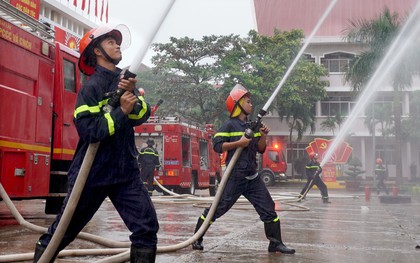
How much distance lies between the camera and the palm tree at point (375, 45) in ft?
68.7

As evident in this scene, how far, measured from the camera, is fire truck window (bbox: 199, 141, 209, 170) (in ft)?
54.5

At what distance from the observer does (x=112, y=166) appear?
2797 mm

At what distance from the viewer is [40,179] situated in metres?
6.68

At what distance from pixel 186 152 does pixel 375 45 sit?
428 inches

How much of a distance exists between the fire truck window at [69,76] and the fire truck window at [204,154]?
9183 mm

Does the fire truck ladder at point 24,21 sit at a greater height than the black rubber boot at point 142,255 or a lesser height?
greater

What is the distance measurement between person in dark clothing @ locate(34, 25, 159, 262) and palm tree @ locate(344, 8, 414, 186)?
63.3ft

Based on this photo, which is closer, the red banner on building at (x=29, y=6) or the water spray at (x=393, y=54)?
the red banner on building at (x=29, y=6)

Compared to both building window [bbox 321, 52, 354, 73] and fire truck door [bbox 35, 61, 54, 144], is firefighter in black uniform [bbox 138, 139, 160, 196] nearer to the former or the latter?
fire truck door [bbox 35, 61, 54, 144]

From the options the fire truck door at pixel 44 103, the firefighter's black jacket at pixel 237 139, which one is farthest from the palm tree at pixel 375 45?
the firefighter's black jacket at pixel 237 139

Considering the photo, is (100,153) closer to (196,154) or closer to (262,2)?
(196,154)

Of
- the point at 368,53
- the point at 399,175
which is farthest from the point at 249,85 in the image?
the point at 399,175

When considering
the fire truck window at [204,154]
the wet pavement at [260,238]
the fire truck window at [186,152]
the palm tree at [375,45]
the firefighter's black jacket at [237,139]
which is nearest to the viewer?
the wet pavement at [260,238]

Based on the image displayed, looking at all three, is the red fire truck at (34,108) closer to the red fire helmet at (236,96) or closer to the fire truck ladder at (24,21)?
the fire truck ladder at (24,21)
